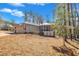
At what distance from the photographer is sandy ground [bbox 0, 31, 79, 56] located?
4008 mm

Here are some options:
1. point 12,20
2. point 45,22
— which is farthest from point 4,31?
point 45,22

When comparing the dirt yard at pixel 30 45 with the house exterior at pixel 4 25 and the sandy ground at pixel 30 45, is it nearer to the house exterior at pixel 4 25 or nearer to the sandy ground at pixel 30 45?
the sandy ground at pixel 30 45

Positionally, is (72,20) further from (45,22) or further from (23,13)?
(23,13)

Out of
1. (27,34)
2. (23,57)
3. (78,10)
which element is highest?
(78,10)

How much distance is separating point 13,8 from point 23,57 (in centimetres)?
57

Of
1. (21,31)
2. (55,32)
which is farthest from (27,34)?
(55,32)

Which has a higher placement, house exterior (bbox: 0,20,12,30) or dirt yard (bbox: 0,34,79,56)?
house exterior (bbox: 0,20,12,30)

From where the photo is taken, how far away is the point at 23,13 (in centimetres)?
402

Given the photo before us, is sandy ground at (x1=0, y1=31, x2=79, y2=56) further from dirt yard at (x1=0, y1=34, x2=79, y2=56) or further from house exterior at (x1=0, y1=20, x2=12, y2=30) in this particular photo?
house exterior at (x1=0, y1=20, x2=12, y2=30)

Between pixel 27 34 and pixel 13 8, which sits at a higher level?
pixel 13 8

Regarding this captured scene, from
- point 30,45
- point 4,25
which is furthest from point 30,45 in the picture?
point 4,25

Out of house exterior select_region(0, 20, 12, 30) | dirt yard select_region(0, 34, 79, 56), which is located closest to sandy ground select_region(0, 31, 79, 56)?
dirt yard select_region(0, 34, 79, 56)

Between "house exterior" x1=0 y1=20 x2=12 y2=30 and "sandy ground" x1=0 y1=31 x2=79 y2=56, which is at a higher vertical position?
"house exterior" x1=0 y1=20 x2=12 y2=30

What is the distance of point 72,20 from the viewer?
402 centimetres
